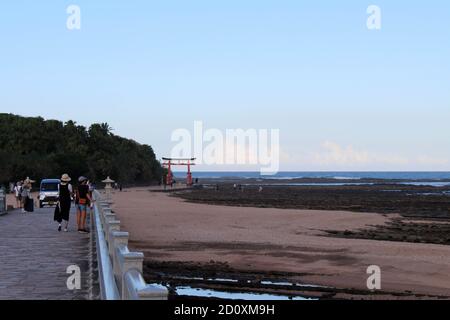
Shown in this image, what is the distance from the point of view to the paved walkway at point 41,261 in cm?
Result: 1043

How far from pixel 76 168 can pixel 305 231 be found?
55957 millimetres

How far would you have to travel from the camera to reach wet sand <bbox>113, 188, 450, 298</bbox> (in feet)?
57.1

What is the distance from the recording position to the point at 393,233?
103 ft

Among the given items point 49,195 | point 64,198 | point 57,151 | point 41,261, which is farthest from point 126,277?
point 57,151

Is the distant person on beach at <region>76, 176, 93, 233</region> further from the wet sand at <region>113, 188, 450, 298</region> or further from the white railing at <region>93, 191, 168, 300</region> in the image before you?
the white railing at <region>93, 191, 168, 300</region>

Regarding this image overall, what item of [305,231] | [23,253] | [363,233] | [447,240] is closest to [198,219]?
[305,231]

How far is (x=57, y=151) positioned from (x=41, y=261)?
3001 inches

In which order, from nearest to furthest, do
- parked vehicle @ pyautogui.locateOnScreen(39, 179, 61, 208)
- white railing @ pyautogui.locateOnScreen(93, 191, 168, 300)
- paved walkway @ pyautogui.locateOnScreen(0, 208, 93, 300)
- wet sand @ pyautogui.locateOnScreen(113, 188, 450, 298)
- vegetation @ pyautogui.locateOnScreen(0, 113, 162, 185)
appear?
white railing @ pyautogui.locateOnScreen(93, 191, 168, 300)
paved walkway @ pyautogui.locateOnScreen(0, 208, 93, 300)
wet sand @ pyautogui.locateOnScreen(113, 188, 450, 298)
parked vehicle @ pyautogui.locateOnScreen(39, 179, 61, 208)
vegetation @ pyautogui.locateOnScreen(0, 113, 162, 185)

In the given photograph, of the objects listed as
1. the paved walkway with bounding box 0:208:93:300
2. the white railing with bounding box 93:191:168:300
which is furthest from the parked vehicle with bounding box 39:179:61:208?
the white railing with bounding box 93:191:168:300

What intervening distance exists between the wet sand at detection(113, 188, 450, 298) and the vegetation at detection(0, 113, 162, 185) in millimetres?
40735

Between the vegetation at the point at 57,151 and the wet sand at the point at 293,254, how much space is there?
134ft
